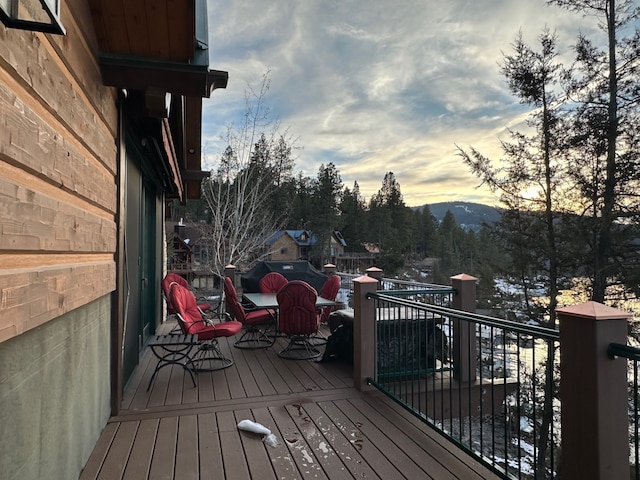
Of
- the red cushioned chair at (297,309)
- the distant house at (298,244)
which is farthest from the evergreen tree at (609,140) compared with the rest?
the distant house at (298,244)

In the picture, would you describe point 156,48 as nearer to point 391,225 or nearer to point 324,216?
point 324,216

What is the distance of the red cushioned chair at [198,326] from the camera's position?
406 centimetres

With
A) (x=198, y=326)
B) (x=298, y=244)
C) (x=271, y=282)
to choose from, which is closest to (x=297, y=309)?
(x=198, y=326)

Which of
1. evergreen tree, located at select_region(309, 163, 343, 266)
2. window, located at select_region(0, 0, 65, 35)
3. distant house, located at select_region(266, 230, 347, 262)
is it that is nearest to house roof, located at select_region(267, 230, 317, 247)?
distant house, located at select_region(266, 230, 347, 262)

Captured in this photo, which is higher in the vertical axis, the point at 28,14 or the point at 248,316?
the point at 28,14

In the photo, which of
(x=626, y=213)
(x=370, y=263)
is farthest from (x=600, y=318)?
(x=370, y=263)

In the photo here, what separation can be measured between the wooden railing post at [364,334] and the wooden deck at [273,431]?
0.55 ft

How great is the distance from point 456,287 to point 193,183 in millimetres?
6005

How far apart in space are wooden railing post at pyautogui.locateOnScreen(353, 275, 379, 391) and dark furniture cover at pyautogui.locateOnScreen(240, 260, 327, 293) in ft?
13.3

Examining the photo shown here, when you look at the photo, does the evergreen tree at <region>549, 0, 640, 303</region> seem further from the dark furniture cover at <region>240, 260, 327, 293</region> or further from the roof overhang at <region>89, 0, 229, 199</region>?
the roof overhang at <region>89, 0, 229, 199</region>

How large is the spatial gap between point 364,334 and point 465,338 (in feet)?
4.15

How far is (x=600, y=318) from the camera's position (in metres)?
1.59

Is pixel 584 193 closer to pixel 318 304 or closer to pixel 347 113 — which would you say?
pixel 347 113

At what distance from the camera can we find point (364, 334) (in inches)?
149
